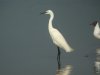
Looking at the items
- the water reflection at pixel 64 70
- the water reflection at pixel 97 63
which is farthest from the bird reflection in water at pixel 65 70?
the water reflection at pixel 97 63

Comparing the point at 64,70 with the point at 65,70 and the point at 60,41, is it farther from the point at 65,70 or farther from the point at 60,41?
the point at 60,41

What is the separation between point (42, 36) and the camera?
11.6 metres

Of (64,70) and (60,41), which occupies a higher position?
(60,41)

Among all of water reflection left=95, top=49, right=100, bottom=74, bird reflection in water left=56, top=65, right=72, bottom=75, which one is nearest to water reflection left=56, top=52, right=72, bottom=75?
bird reflection in water left=56, top=65, right=72, bottom=75

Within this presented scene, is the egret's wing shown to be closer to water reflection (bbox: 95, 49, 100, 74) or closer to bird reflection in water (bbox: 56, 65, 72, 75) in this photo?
water reflection (bbox: 95, 49, 100, 74)

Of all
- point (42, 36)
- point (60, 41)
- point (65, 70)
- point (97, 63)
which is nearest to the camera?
point (65, 70)

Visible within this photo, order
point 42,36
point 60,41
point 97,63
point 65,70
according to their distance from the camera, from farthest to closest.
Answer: point 42,36
point 60,41
point 97,63
point 65,70

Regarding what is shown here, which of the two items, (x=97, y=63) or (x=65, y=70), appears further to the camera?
(x=97, y=63)

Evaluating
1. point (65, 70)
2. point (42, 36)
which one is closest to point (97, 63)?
point (65, 70)

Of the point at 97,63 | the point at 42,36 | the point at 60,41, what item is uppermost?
the point at 42,36

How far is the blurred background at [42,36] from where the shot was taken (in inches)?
346

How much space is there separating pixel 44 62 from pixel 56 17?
18.0ft

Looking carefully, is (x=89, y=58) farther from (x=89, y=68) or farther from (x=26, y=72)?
(x=26, y=72)

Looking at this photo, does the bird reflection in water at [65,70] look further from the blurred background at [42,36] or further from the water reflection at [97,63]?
the water reflection at [97,63]
